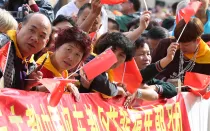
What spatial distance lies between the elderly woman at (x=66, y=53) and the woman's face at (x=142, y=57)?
140 centimetres

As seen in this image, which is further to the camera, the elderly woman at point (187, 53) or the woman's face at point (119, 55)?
the elderly woman at point (187, 53)

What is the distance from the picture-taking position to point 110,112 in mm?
6066

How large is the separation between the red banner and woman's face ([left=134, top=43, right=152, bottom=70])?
0.42 meters

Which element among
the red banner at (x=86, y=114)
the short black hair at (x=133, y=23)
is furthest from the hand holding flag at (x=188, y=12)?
the short black hair at (x=133, y=23)

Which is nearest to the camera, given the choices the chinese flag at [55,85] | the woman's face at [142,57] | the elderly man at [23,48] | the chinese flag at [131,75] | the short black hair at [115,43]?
the chinese flag at [55,85]

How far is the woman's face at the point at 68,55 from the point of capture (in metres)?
5.58

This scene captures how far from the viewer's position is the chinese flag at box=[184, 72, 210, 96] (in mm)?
7508

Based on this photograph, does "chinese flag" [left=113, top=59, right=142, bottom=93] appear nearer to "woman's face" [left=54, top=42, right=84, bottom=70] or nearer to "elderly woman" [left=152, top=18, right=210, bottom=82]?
"woman's face" [left=54, top=42, right=84, bottom=70]

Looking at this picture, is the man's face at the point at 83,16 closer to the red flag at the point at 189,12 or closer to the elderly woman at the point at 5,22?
the red flag at the point at 189,12

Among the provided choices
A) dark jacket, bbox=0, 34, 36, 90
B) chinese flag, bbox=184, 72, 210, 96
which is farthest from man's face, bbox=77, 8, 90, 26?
dark jacket, bbox=0, 34, 36, 90

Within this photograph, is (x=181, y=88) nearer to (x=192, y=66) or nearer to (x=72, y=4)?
(x=192, y=66)

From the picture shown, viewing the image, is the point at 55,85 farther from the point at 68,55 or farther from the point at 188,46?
Result: the point at 188,46

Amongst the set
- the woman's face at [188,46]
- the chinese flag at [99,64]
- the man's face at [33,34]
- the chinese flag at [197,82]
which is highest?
the man's face at [33,34]

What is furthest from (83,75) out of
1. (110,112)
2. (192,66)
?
(192,66)
